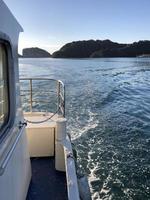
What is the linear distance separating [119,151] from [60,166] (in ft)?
15.0

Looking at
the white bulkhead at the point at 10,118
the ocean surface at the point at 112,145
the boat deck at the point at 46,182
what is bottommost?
the ocean surface at the point at 112,145

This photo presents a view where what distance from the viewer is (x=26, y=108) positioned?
14094 millimetres

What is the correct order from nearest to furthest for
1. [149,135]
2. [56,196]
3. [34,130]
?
[56,196] → [34,130] → [149,135]

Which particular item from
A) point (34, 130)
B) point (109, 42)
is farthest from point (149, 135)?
point (109, 42)

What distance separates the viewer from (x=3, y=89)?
2918 millimetres

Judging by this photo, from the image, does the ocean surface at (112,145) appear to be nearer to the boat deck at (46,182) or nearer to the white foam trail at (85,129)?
the white foam trail at (85,129)

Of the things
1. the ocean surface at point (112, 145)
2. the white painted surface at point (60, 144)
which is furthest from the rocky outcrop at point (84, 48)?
the white painted surface at point (60, 144)

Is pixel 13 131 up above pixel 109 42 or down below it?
below

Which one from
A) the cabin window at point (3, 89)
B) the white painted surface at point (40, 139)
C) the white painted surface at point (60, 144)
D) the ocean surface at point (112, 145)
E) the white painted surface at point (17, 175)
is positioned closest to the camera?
the white painted surface at point (17, 175)

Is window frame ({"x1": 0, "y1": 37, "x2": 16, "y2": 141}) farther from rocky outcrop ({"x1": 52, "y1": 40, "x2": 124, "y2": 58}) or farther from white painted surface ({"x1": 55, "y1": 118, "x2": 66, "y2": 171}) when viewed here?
rocky outcrop ({"x1": 52, "y1": 40, "x2": 124, "y2": 58})

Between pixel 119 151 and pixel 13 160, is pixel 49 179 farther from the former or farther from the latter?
pixel 119 151

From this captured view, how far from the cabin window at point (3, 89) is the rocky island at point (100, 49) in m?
126

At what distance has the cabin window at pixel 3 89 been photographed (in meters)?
2.84

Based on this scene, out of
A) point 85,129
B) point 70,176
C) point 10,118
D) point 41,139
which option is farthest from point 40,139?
point 85,129
